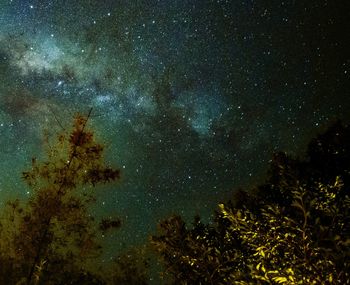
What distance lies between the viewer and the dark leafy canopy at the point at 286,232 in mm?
6926

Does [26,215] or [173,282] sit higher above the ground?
[26,215]

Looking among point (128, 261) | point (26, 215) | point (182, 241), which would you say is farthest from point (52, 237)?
point (128, 261)

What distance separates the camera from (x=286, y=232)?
7688 millimetres

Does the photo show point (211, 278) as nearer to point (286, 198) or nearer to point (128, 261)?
point (286, 198)

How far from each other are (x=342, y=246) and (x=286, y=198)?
5504 millimetres

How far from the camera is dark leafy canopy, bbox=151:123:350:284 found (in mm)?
6926

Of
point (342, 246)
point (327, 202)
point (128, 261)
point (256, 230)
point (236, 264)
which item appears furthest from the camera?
point (128, 261)

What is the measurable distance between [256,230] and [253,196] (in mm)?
5837

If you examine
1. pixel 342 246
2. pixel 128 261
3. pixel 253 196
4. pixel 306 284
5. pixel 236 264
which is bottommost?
pixel 306 284

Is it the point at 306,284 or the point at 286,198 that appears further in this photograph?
the point at 286,198

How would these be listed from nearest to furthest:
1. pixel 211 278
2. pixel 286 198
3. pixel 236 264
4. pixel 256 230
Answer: pixel 256 230, pixel 211 278, pixel 236 264, pixel 286 198

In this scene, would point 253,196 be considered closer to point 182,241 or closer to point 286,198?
point 286,198

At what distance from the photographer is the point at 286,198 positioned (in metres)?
12.8

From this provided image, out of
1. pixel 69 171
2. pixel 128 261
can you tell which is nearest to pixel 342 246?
pixel 69 171
